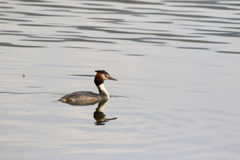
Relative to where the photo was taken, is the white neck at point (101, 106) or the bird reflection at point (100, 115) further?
the white neck at point (101, 106)

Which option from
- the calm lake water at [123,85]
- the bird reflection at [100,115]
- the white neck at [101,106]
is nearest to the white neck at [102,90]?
the calm lake water at [123,85]

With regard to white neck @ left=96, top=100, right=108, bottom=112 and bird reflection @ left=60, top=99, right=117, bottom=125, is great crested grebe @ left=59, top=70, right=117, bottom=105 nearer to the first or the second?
bird reflection @ left=60, top=99, right=117, bottom=125

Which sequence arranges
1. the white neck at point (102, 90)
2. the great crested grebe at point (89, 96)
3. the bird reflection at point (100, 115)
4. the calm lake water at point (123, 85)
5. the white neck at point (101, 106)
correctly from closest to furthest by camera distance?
the calm lake water at point (123, 85), the bird reflection at point (100, 115), the white neck at point (101, 106), the great crested grebe at point (89, 96), the white neck at point (102, 90)

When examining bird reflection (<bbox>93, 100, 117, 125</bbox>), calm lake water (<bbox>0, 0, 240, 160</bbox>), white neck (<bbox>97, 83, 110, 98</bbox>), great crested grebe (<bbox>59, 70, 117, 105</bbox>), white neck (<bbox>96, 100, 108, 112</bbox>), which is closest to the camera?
calm lake water (<bbox>0, 0, 240, 160</bbox>)

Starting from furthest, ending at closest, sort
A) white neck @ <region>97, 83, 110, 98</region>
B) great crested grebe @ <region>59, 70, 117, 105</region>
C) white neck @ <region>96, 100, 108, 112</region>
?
1. white neck @ <region>97, 83, 110, 98</region>
2. great crested grebe @ <region>59, 70, 117, 105</region>
3. white neck @ <region>96, 100, 108, 112</region>

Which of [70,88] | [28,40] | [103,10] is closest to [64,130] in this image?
[70,88]

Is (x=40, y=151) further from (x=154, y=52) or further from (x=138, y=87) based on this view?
(x=154, y=52)

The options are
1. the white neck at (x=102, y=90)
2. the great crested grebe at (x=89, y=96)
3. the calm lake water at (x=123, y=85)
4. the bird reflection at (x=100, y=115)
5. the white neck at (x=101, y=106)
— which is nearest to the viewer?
the calm lake water at (x=123, y=85)

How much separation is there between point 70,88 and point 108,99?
1302 mm

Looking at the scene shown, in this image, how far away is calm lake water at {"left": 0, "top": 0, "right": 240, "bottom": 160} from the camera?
30.9ft

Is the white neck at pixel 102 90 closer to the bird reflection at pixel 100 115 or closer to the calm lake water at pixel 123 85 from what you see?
the calm lake water at pixel 123 85

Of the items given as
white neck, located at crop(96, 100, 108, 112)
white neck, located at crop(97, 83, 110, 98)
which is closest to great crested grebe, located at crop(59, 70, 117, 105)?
white neck, located at crop(97, 83, 110, 98)

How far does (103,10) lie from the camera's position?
32438mm

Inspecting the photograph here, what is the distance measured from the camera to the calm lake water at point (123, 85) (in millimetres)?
9406
